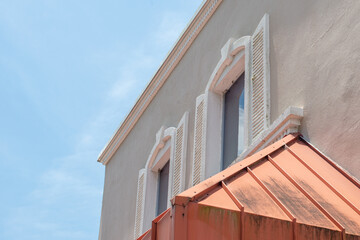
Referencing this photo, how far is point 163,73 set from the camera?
13.7 metres

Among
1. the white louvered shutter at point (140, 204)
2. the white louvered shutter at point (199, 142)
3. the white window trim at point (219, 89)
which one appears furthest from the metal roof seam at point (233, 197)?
the white louvered shutter at point (140, 204)

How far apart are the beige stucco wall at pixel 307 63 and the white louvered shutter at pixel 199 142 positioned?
1.02 feet

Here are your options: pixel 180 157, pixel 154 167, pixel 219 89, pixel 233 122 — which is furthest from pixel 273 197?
pixel 154 167

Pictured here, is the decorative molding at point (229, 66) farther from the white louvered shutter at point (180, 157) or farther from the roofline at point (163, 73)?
the roofline at point (163, 73)

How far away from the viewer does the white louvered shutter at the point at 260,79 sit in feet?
29.5

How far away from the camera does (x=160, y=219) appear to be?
6176 millimetres

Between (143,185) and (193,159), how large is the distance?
2586 mm

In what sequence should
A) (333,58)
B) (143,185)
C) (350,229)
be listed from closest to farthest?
(350,229) → (333,58) → (143,185)

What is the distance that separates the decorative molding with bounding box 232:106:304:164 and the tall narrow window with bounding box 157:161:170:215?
4545 mm

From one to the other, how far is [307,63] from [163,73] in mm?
5701

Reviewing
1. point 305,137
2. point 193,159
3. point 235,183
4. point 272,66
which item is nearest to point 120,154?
point 193,159

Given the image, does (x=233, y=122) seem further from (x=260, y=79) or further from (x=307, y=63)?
(x=307, y=63)

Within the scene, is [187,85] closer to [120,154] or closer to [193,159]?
[193,159]

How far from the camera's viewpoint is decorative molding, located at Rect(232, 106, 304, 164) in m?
8.10
